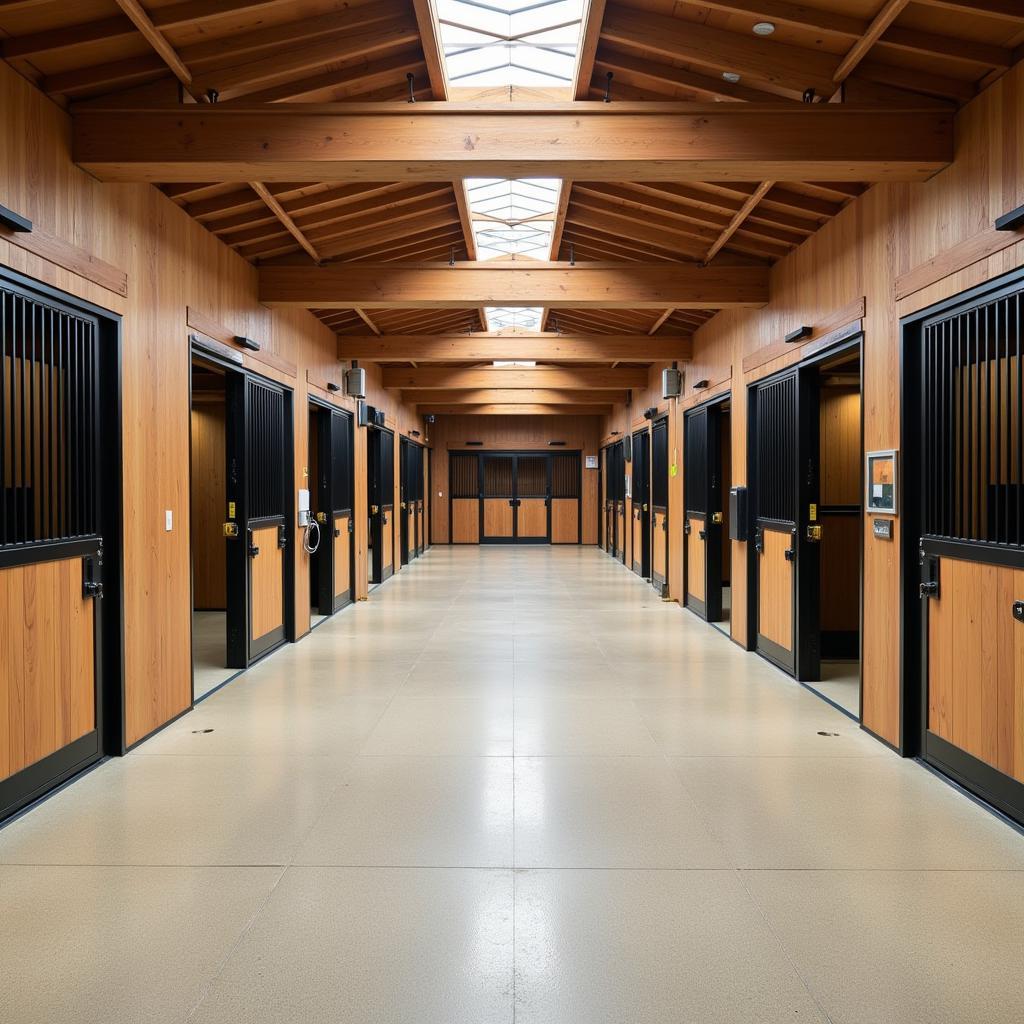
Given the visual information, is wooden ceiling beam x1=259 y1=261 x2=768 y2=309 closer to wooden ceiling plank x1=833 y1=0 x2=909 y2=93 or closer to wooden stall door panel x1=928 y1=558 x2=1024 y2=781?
wooden ceiling plank x1=833 y1=0 x2=909 y2=93

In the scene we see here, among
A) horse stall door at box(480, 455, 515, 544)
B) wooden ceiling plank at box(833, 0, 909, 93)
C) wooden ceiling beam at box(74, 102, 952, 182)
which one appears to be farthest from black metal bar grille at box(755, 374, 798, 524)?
horse stall door at box(480, 455, 515, 544)

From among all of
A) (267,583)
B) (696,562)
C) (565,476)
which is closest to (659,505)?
(696,562)

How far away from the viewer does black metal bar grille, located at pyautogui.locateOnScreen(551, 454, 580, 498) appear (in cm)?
1967

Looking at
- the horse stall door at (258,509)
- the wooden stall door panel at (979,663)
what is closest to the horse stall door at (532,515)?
the horse stall door at (258,509)

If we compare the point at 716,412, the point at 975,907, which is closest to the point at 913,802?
the point at 975,907

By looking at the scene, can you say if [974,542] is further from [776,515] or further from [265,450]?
[265,450]

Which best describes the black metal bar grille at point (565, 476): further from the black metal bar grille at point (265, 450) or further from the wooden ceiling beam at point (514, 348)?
the black metal bar grille at point (265, 450)

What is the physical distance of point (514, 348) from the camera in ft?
32.3

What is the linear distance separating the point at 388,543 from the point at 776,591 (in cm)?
774

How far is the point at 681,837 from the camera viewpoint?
3.22m

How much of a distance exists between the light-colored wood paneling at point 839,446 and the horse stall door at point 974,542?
8.23 feet

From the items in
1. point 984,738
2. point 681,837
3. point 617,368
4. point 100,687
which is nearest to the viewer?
point 681,837

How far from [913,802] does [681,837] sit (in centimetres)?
113

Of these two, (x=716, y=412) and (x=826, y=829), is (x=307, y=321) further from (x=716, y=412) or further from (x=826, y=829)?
(x=826, y=829)
